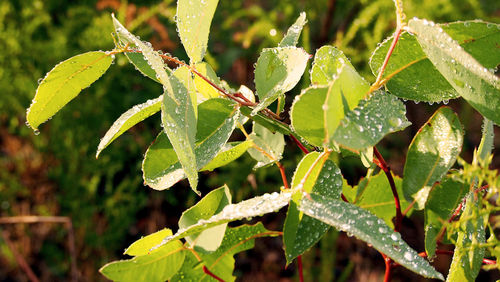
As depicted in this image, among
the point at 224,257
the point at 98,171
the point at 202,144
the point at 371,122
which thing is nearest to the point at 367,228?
the point at 371,122

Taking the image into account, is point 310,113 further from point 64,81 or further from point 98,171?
point 98,171

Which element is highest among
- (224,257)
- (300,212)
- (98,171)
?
(300,212)

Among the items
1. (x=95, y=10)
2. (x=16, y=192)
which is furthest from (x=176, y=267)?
(x=95, y=10)

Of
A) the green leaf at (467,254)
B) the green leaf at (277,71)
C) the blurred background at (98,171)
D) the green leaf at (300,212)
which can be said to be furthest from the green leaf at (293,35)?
the blurred background at (98,171)

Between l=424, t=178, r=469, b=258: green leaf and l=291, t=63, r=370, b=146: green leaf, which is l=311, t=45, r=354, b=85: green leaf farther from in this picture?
l=424, t=178, r=469, b=258: green leaf

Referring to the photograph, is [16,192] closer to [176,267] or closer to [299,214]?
[176,267]

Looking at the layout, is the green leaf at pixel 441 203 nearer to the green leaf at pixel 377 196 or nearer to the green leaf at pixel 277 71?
the green leaf at pixel 377 196
